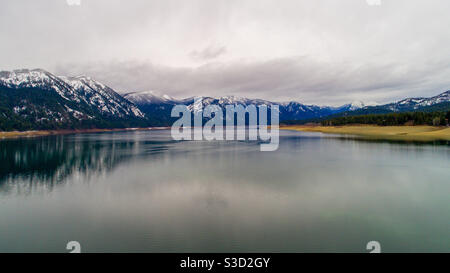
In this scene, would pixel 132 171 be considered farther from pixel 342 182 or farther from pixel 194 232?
pixel 342 182

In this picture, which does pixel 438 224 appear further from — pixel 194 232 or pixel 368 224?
pixel 194 232

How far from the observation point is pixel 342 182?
70.8 ft

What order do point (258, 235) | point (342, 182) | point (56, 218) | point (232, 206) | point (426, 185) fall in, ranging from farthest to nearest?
point (342, 182), point (426, 185), point (232, 206), point (56, 218), point (258, 235)

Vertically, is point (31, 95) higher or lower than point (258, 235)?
higher

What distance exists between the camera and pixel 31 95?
18600cm

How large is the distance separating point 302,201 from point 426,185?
12.3 meters

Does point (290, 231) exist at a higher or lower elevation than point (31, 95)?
lower

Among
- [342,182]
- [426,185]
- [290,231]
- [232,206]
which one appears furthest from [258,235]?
[426,185]

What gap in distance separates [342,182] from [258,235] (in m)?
13.5

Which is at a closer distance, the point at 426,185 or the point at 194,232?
the point at 194,232

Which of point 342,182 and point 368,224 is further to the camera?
point 342,182
